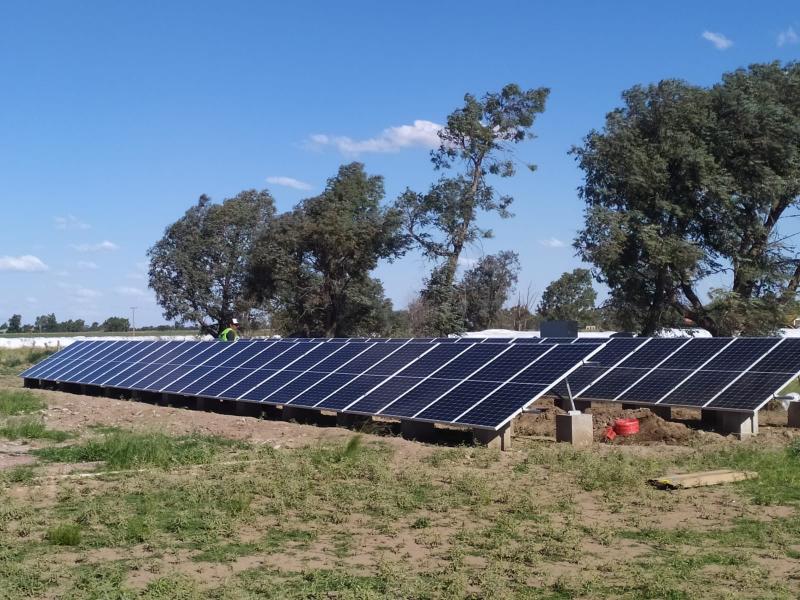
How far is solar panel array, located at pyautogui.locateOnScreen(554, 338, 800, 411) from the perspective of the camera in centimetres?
1684

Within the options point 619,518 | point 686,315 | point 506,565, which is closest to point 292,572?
point 506,565

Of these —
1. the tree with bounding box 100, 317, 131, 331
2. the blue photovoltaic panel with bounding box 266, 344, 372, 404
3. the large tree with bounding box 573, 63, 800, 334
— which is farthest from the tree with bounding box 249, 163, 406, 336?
the tree with bounding box 100, 317, 131, 331

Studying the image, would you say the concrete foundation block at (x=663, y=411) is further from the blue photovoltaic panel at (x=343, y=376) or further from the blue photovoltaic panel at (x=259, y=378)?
the blue photovoltaic panel at (x=259, y=378)

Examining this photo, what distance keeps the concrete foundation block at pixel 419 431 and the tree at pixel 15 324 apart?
123m

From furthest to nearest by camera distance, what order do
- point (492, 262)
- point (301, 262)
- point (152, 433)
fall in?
1. point (492, 262)
2. point (301, 262)
3. point (152, 433)

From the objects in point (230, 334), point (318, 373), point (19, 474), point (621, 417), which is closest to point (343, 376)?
point (318, 373)

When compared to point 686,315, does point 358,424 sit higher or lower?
lower

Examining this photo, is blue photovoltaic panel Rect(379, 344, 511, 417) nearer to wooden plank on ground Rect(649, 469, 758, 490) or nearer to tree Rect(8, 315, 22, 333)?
wooden plank on ground Rect(649, 469, 758, 490)

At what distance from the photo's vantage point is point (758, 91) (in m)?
29.7

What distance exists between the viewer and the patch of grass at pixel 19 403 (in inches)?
880

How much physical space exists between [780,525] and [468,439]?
23.2 ft

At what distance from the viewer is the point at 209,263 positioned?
50844 mm

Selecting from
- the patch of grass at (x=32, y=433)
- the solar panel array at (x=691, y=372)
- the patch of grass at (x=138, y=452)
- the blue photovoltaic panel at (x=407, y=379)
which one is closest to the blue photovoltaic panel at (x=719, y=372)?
the solar panel array at (x=691, y=372)

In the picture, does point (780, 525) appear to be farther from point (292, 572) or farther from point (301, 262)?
point (301, 262)
